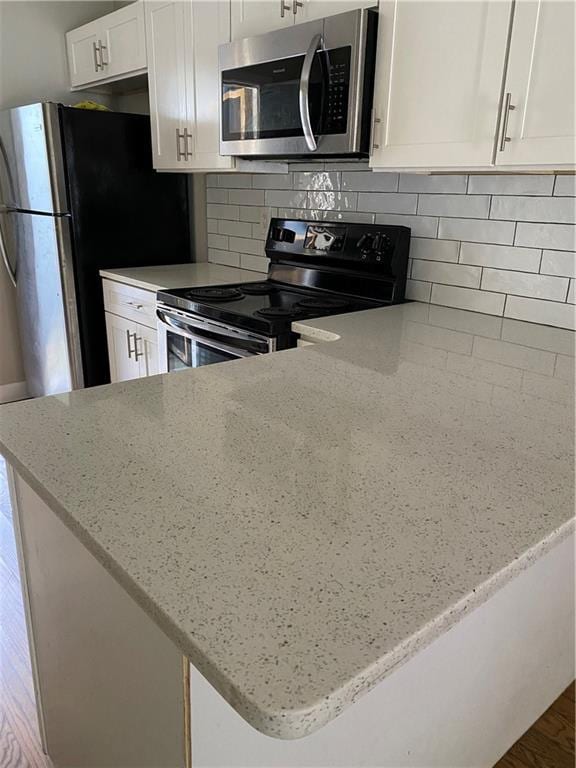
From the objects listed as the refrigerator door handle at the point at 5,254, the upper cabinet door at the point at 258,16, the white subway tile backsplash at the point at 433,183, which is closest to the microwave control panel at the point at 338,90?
the upper cabinet door at the point at 258,16

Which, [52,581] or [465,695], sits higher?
[52,581]

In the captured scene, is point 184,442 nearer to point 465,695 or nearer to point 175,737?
point 175,737

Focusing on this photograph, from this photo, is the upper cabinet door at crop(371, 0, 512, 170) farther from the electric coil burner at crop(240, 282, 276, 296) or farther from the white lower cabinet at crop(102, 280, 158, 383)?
the white lower cabinet at crop(102, 280, 158, 383)

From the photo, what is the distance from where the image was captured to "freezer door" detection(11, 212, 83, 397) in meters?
2.90

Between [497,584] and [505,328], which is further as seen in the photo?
[505,328]

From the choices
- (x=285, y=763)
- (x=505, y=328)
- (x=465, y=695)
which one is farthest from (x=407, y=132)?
(x=285, y=763)

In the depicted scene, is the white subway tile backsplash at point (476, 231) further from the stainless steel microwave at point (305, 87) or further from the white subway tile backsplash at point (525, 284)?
the stainless steel microwave at point (305, 87)

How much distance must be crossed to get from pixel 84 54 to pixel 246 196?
50.2 inches

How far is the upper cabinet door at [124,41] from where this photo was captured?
106 inches

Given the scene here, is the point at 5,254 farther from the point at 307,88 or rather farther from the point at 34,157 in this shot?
the point at 307,88

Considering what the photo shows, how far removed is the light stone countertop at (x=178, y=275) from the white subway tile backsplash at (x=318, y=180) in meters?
0.48

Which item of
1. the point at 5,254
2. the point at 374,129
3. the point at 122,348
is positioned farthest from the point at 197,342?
the point at 5,254

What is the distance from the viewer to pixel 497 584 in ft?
2.09

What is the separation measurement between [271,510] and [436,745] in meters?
0.77
